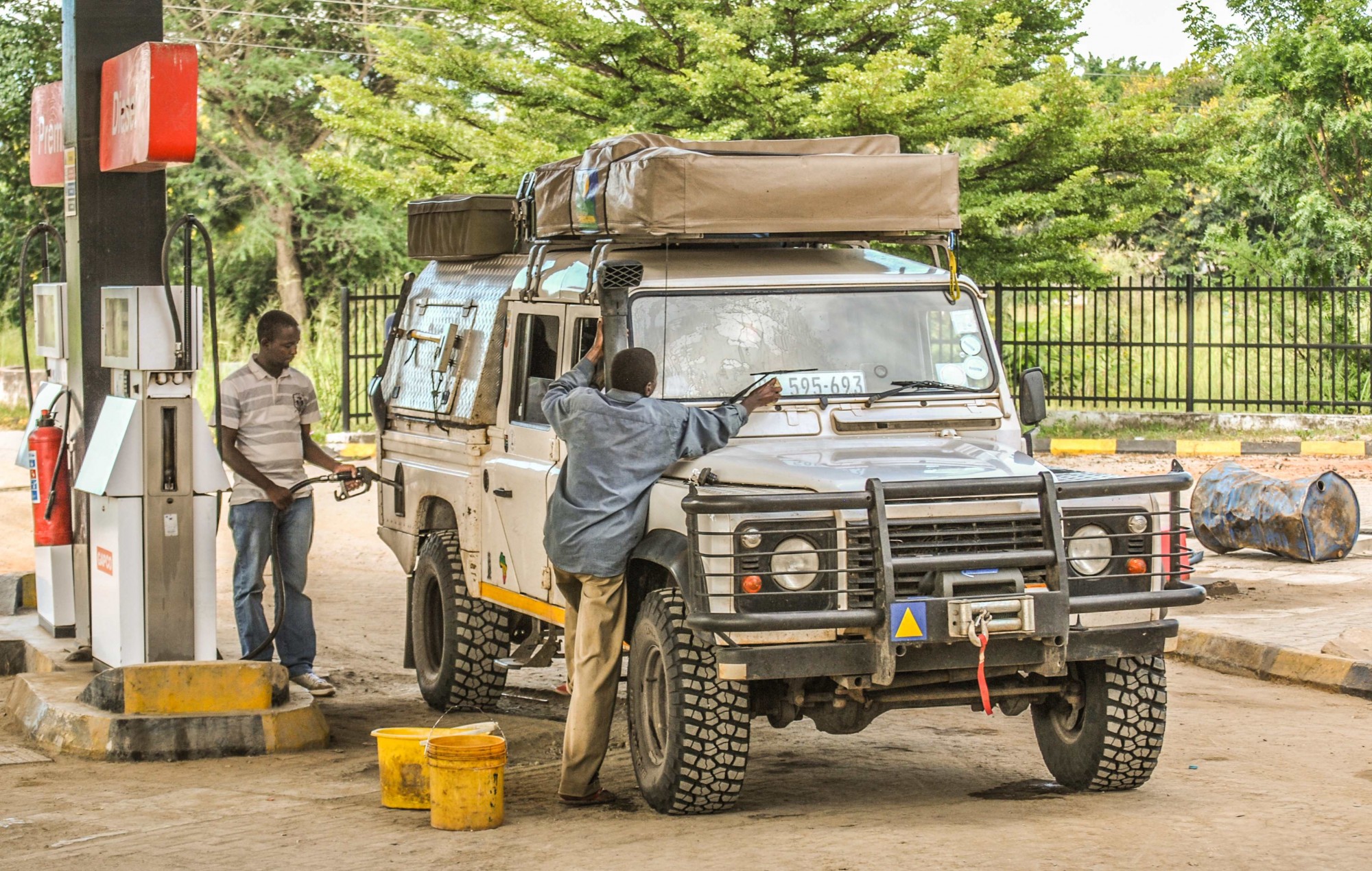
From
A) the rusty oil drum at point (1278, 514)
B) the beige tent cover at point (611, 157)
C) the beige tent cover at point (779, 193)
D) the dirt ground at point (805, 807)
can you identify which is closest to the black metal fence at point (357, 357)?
the rusty oil drum at point (1278, 514)

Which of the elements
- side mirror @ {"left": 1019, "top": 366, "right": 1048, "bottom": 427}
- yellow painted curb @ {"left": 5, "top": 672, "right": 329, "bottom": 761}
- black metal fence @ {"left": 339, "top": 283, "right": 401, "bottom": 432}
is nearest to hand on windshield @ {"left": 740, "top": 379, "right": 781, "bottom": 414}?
side mirror @ {"left": 1019, "top": 366, "right": 1048, "bottom": 427}

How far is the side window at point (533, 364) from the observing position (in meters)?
7.82

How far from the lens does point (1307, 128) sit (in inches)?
968

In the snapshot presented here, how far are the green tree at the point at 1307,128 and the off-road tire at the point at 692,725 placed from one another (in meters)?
18.7

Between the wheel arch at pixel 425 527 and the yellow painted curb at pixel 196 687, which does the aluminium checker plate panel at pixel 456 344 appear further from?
the yellow painted curb at pixel 196 687

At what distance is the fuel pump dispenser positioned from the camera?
8.04 meters

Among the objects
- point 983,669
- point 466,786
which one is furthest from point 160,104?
point 983,669

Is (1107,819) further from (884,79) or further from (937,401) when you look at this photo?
(884,79)

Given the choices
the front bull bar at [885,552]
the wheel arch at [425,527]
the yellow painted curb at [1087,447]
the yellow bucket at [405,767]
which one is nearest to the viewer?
the front bull bar at [885,552]

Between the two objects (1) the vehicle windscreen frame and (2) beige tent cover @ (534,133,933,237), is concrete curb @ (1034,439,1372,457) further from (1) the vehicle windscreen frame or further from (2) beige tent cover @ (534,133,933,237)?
(1) the vehicle windscreen frame

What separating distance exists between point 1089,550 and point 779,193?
2.13m

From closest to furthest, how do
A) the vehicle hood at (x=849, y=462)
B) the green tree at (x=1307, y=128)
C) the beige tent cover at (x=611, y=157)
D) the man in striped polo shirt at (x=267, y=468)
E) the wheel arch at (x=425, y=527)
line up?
the vehicle hood at (x=849, y=462), the beige tent cover at (x=611, y=157), the man in striped polo shirt at (x=267, y=468), the wheel arch at (x=425, y=527), the green tree at (x=1307, y=128)

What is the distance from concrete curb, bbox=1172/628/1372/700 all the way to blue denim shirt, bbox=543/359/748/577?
4519mm

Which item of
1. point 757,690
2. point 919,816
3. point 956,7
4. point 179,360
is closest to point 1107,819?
point 919,816
